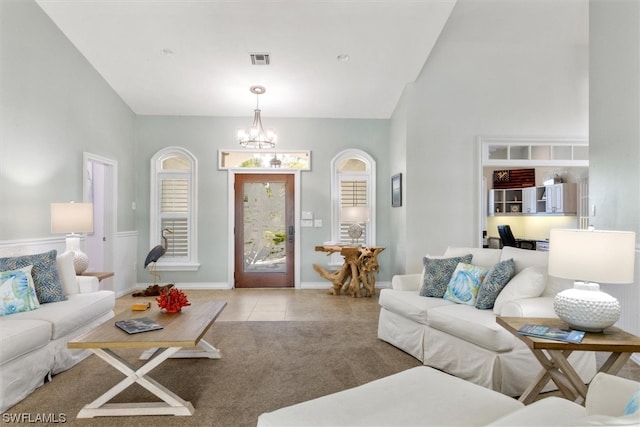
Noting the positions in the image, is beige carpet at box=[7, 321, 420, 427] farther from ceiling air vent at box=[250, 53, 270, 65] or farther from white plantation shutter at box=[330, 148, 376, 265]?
ceiling air vent at box=[250, 53, 270, 65]

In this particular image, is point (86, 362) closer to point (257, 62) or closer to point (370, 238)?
point (257, 62)

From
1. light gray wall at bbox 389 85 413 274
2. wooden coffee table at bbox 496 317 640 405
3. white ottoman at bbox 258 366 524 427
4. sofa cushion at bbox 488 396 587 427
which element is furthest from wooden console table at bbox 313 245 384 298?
sofa cushion at bbox 488 396 587 427

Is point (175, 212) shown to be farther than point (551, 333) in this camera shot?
Yes

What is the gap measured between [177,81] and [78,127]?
1.40 m

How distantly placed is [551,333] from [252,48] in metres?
4.10

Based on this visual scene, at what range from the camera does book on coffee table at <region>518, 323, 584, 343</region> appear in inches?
73.0

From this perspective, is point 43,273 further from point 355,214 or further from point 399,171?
point 399,171

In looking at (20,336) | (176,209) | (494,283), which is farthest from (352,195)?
(20,336)

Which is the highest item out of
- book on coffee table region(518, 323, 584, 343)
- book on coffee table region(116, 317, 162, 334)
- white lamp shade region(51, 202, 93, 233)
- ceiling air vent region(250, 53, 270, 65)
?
ceiling air vent region(250, 53, 270, 65)

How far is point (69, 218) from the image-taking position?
Result: 3832 millimetres

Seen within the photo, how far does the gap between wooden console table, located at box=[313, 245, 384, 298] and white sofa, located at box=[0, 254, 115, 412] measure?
3.07m

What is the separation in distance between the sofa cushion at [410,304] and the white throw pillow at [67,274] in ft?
9.53

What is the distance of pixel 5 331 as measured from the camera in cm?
239

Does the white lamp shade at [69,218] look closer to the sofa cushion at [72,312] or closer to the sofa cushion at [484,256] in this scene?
the sofa cushion at [72,312]
